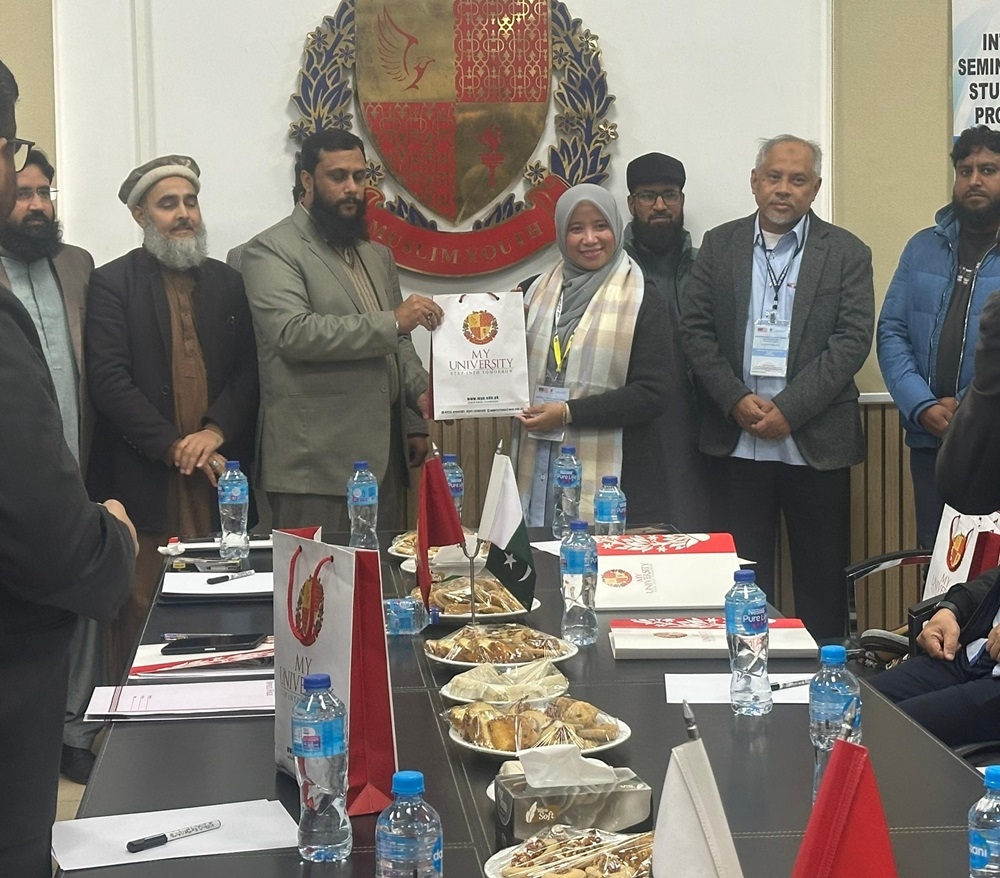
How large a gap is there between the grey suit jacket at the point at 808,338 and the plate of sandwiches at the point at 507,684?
273 cm

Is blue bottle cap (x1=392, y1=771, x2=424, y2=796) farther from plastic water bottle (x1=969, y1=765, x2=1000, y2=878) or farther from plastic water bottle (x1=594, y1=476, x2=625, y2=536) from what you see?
plastic water bottle (x1=594, y1=476, x2=625, y2=536)

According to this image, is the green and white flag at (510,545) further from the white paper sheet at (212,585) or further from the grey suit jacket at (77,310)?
the grey suit jacket at (77,310)

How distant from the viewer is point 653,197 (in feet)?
16.6

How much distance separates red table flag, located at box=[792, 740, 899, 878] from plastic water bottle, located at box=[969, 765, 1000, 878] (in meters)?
0.31

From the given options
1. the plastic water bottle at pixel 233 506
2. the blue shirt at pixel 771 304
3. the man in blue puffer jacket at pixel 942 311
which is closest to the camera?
the plastic water bottle at pixel 233 506

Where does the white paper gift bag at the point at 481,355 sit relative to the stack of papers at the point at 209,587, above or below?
above

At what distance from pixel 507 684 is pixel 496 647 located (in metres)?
0.24

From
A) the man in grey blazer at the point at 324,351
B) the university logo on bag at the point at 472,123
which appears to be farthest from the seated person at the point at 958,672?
the university logo on bag at the point at 472,123

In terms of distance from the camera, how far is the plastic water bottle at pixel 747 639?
201 centimetres

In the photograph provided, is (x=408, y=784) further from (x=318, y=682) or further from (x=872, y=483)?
(x=872, y=483)

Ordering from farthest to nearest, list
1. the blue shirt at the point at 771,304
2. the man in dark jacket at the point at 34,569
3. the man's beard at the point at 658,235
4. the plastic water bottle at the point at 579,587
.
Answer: the man's beard at the point at 658,235 < the blue shirt at the point at 771,304 < the plastic water bottle at the point at 579,587 < the man in dark jacket at the point at 34,569

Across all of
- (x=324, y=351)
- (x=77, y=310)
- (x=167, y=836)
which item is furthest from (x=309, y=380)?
(x=167, y=836)

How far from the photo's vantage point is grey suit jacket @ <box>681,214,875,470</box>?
4.59 metres

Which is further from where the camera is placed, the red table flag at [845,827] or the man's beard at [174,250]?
the man's beard at [174,250]
